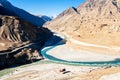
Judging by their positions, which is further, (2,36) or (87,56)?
(2,36)

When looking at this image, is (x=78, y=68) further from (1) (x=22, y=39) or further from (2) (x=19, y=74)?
(1) (x=22, y=39)

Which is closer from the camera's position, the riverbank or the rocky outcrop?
the riverbank

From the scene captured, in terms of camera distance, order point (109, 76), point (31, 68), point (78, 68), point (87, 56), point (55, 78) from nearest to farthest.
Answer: point (109, 76), point (55, 78), point (78, 68), point (31, 68), point (87, 56)

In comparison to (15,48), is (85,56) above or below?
below

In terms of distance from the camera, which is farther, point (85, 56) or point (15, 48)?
point (15, 48)

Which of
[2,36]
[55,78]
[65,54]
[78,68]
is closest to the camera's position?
[55,78]

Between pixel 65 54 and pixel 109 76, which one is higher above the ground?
pixel 65 54

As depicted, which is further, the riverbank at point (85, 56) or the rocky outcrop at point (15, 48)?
the rocky outcrop at point (15, 48)

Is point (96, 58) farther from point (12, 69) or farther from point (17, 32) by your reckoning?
point (17, 32)

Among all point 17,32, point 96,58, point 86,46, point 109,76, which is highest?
point 17,32

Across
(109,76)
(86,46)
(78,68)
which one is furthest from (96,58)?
(109,76)
